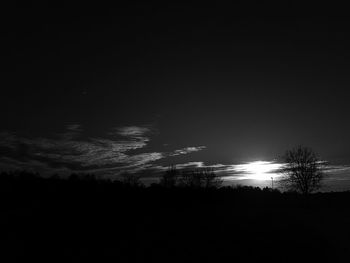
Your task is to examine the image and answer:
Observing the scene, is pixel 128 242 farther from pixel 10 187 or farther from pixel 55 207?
pixel 10 187

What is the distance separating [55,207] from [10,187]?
4729 mm

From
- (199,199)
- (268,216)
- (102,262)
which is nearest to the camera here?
(102,262)

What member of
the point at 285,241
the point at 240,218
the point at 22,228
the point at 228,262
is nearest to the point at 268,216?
the point at 240,218

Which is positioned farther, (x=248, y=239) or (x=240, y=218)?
(x=240, y=218)

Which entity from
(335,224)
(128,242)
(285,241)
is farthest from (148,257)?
(335,224)

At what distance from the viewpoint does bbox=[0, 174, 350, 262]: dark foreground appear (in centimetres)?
1778

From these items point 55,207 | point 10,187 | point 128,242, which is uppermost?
point 10,187

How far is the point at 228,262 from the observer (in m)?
Result: 19.0

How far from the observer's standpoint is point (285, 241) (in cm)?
2338

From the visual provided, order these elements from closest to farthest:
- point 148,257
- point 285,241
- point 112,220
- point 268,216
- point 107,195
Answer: point 148,257, point 112,220, point 285,241, point 107,195, point 268,216

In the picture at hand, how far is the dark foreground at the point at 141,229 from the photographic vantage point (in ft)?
58.3

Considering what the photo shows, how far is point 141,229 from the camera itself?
2111 centimetres

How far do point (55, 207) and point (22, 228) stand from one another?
3467 millimetres

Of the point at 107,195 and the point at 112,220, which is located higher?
the point at 107,195
